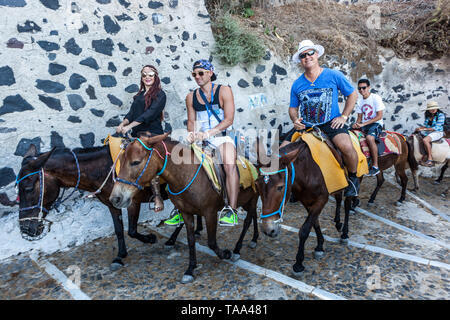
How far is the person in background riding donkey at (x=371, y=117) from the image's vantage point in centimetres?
500

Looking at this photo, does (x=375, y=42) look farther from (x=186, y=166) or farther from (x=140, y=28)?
(x=186, y=166)

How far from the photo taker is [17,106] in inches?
153

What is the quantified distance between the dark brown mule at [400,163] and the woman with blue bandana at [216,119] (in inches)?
149

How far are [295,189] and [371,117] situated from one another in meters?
3.53

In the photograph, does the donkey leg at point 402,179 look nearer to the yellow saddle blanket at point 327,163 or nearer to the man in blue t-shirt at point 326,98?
the man in blue t-shirt at point 326,98

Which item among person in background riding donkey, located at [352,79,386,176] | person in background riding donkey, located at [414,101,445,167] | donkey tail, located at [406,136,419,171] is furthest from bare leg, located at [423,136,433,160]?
person in background riding donkey, located at [352,79,386,176]

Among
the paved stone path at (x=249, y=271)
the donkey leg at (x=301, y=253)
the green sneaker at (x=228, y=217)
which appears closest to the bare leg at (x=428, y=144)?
the paved stone path at (x=249, y=271)

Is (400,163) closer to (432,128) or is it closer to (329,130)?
(432,128)

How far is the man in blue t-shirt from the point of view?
3561mm

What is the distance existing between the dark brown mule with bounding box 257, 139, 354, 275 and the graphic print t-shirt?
10.1 ft

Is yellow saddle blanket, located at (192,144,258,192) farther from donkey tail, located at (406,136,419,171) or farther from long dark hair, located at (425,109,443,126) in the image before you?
long dark hair, located at (425,109,443,126)

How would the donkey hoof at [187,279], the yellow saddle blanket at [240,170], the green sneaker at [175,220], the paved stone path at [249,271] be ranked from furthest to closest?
the green sneaker at [175,220]
the donkey hoof at [187,279]
the yellow saddle blanket at [240,170]
the paved stone path at [249,271]

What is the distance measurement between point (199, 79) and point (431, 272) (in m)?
3.73

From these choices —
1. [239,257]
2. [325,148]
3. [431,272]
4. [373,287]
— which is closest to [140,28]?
[325,148]
